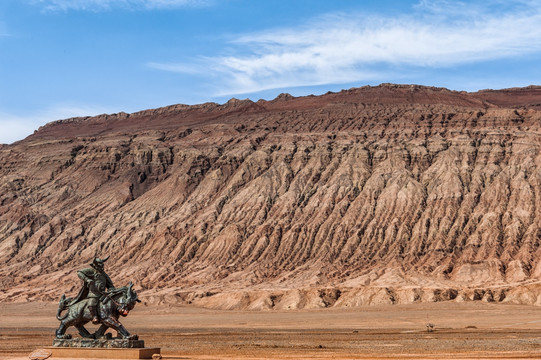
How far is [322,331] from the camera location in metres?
74.9

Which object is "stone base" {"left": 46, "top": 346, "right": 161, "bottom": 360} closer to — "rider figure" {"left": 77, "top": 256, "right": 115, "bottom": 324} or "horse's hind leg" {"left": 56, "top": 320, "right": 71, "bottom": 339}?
"horse's hind leg" {"left": 56, "top": 320, "right": 71, "bottom": 339}

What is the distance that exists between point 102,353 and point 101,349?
22 centimetres

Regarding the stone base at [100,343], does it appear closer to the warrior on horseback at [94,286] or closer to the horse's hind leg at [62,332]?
the horse's hind leg at [62,332]

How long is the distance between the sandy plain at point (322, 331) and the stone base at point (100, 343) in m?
1.74

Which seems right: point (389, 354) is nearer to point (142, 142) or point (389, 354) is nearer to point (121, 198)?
point (121, 198)

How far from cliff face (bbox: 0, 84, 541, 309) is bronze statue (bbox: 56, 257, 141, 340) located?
72.3 metres

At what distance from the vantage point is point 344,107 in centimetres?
17500

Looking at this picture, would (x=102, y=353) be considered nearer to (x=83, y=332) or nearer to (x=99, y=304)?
(x=99, y=304)

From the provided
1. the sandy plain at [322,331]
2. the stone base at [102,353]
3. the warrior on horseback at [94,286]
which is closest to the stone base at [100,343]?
the stone base at [102,353]

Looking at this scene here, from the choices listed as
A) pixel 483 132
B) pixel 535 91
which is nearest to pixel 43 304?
pixel 483 132

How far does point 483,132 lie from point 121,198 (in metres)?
62.4

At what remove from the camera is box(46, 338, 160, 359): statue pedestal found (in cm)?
3706

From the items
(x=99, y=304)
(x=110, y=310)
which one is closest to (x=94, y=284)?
(x=99, y=304)

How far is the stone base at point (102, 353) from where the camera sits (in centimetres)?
3694
